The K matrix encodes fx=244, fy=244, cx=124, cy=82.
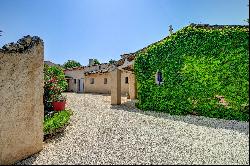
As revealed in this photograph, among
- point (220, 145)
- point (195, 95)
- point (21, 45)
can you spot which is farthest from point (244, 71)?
point (21, 45)

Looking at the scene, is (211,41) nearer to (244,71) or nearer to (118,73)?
(244,71)

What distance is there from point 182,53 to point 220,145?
6762mm

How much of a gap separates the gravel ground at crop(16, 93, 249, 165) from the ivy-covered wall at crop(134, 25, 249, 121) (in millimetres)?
1000

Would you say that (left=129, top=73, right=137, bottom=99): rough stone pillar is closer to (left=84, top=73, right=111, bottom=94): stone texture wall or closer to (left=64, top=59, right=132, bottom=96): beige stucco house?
(left=64, top=59, right=132, bottom=96): beige stucco house

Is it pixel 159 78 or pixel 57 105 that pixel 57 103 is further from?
pixel 159 78

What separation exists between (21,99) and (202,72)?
833 cm

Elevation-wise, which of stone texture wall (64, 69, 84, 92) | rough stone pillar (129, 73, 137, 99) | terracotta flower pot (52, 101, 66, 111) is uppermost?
stone texture wall (64, 69, 84, 92)

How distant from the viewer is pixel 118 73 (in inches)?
736

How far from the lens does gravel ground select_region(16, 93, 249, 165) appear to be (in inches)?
255

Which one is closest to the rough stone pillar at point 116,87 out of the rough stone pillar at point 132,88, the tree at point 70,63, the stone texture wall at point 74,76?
the rough stone pillar at point 132,88

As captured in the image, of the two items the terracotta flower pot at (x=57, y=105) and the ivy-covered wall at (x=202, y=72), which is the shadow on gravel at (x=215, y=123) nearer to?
the ivy-covered wall at (x=202, y=72)

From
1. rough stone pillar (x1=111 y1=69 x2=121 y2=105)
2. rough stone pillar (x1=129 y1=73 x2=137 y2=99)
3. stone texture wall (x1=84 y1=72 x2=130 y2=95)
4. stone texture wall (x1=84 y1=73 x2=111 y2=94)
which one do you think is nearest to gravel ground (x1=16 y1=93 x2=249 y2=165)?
rough stone pillar (x1=111 y1=69 x2=121 y2=105)

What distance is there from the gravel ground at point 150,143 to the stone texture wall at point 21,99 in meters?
0.49

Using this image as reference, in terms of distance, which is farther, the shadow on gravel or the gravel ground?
the shadow on gravel
